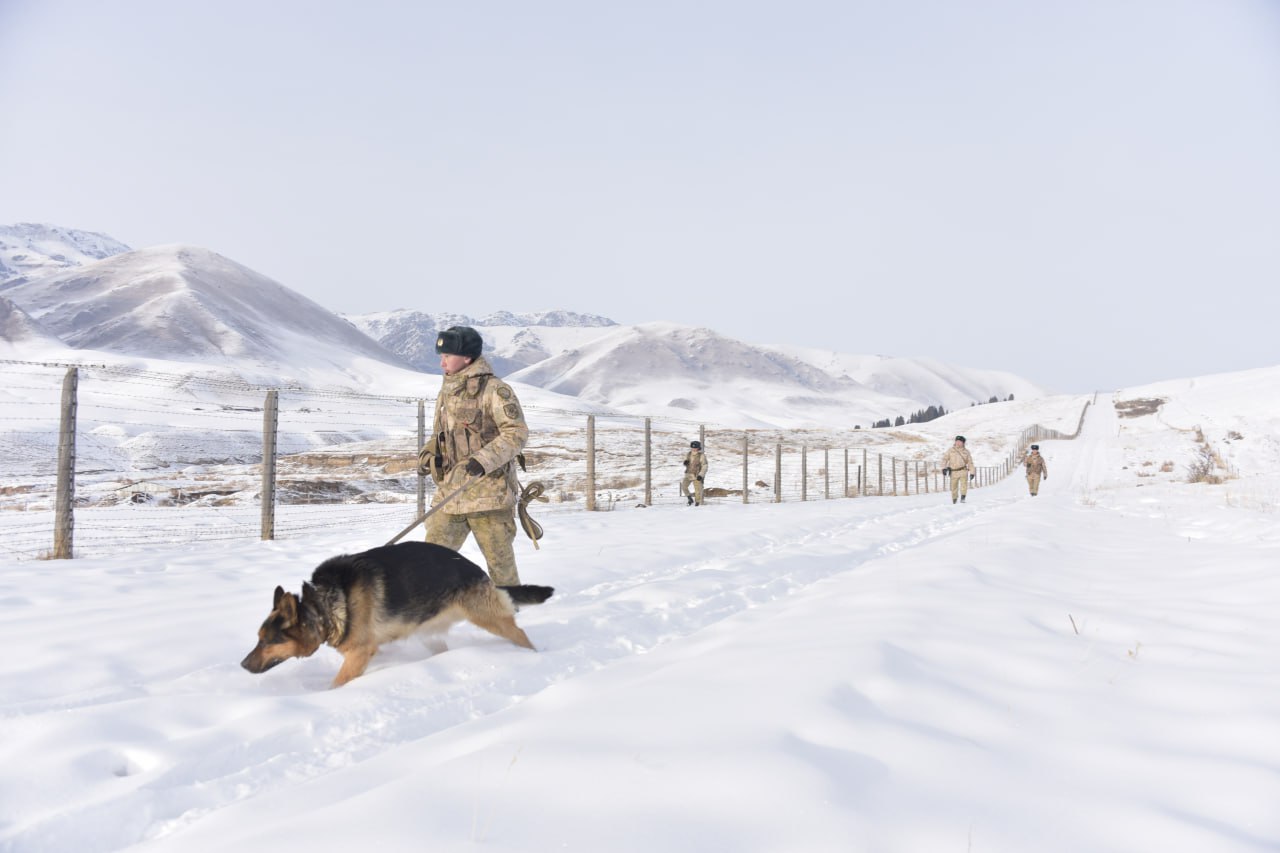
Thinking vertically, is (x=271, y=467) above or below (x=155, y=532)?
above

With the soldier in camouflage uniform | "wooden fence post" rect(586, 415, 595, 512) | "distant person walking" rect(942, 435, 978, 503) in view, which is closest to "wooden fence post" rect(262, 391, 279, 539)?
the soldier in camouflage uniform

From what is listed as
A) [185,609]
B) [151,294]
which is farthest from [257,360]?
[185,609]

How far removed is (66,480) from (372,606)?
600 cm

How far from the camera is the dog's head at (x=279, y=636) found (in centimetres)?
357

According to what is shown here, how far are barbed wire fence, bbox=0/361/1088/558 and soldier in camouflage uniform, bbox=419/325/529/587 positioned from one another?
1.36m

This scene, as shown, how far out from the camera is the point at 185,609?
17.1ft

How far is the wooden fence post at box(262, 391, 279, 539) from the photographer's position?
8.96 meters

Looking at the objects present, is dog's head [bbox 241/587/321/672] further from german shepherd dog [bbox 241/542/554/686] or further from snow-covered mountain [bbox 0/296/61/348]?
snow-covered mountain [bbox 0/296/61/348]

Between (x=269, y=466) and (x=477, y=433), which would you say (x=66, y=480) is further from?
(x=477, y=433)

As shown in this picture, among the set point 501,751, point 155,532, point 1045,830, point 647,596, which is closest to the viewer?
point 1045,830

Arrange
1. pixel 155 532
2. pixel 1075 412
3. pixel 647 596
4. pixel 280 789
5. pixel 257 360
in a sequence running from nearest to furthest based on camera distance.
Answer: pixel 280 789, pixel 647 596, pixel 155 532, pixel 1075 412, pixel 257 360

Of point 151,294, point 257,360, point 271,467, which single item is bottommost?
point 271,467

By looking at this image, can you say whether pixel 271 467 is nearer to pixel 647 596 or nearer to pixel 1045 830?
pixel 647 596

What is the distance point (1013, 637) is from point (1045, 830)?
2.11 metres
